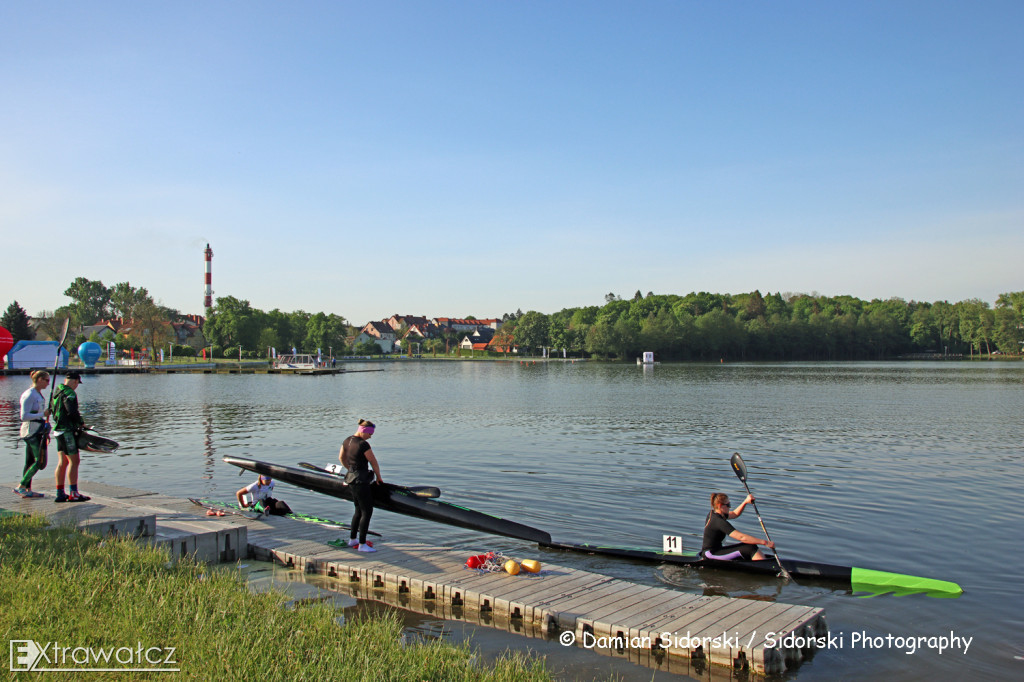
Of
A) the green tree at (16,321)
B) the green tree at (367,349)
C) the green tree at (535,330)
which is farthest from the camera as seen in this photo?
the green tree at (367,349)

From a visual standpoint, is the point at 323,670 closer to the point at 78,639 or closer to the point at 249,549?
the point at 78,639

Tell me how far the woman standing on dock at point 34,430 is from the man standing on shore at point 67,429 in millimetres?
439

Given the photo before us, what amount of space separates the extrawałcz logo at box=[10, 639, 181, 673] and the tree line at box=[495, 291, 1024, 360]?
520 feet

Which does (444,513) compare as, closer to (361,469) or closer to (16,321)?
(361,469)

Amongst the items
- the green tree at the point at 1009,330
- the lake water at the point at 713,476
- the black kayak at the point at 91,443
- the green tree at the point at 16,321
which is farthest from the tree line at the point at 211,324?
the green tree at the point at 1009,330

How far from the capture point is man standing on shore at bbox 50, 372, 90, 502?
12648 mm

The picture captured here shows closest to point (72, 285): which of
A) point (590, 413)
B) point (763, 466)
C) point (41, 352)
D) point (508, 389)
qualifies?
point (41, 352)

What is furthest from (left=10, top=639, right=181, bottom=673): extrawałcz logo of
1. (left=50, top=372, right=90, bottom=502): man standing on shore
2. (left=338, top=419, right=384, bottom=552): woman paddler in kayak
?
(left=50, top=372, right=90, bottom=502): man standing on shore

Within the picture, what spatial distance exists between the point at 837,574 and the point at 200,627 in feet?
32.1

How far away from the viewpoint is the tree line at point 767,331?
165000 mm

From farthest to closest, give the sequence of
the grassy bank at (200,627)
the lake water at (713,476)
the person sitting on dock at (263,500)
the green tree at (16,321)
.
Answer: the green tree at (16,321)
the person sitting on dock at (263,500)
the lake water at (713,476)
the grassy bank at (200,627)

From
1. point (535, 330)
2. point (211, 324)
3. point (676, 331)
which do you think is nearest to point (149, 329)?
point (211, 324)

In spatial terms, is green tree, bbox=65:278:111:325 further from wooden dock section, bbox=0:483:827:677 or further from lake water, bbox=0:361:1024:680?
wooden dock section, bbox=0:483:827:677

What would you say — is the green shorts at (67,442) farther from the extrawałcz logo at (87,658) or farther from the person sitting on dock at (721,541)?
the person sitting on dock at (721,541)
